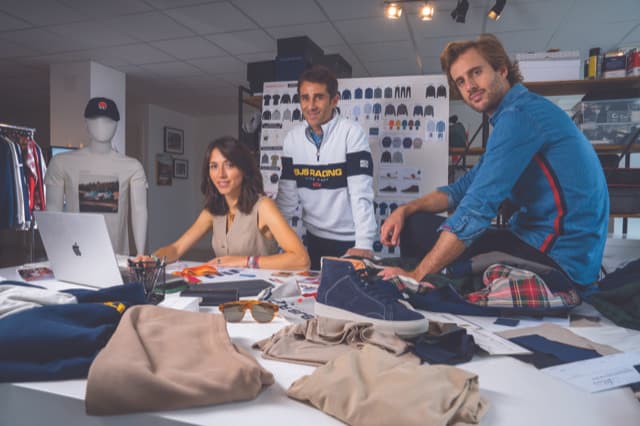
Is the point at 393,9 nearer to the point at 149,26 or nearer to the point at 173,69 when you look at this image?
the point at 149,26

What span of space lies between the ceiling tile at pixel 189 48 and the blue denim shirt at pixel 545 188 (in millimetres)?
3790

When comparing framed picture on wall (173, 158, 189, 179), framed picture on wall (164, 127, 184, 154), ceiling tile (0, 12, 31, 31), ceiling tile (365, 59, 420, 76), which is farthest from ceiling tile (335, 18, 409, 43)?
framed picture on wall (173, 158, 189, 179)

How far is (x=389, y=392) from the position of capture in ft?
1.73

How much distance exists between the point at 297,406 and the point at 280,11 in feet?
12.4

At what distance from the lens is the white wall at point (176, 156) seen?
24.3 ft

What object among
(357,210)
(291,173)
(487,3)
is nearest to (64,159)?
(291,173)

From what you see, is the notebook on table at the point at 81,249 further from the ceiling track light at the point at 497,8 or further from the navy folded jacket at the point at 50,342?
the ceiling track light at the point at 497,8

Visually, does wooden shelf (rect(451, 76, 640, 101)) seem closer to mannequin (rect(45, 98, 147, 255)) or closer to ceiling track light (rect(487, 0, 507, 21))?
ceiling track light (rect(487, 0, 507, 21))

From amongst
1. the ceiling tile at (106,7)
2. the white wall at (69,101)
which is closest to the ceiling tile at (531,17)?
the ceiling tile at (106,7)

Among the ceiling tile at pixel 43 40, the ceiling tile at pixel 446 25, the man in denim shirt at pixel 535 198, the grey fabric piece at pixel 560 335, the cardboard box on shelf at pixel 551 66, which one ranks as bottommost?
the grey fabric piece at pixel 560 335

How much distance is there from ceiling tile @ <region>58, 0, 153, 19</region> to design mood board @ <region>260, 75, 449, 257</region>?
188 centimetres

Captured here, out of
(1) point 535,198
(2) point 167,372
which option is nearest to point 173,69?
(1) point 535,198

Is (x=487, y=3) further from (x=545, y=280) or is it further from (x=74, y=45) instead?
(x=74, y=45)

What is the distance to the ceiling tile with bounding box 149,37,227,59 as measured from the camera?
4.48 m
